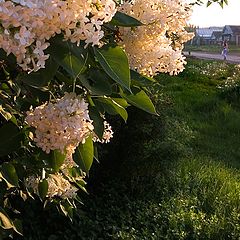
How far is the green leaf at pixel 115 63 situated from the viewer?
854 millimetres

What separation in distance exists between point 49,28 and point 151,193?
143 inches

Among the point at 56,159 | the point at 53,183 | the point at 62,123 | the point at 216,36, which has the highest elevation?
the point at 62,123

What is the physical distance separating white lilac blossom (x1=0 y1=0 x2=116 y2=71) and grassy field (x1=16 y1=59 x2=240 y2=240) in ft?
8.19

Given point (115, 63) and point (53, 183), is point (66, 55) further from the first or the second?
point (53, 183)

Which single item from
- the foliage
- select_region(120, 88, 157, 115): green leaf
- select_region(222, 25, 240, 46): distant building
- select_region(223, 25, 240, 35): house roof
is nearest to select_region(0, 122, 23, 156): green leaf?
the foliage

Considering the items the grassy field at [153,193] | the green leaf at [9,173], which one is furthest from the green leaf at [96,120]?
the grassy field at [153,193]

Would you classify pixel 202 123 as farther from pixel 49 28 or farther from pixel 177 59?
pixel 49 28

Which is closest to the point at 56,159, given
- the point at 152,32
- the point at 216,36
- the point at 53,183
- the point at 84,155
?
the point at 84,155

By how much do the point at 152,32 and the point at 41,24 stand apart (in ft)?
1.36

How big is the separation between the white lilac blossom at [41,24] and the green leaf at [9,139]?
394 millimetres

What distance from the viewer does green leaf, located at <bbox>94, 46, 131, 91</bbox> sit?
854mm

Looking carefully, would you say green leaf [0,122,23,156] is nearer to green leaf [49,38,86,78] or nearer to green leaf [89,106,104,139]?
green leaf [89,106,104,139]

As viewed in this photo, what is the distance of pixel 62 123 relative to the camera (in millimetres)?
1017

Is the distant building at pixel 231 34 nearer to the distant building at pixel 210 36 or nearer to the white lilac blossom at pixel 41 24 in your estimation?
the distant building at pixel 210 36
